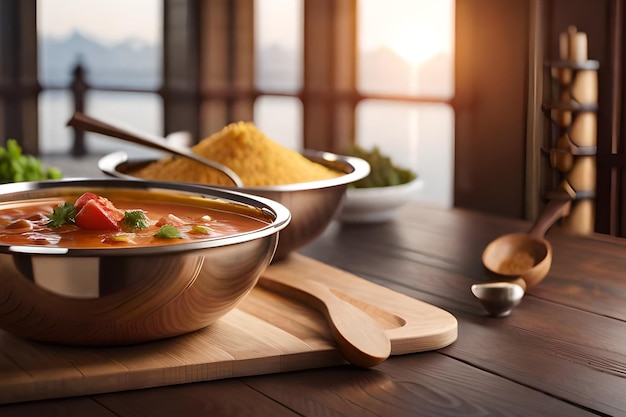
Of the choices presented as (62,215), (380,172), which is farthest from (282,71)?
(62,215)

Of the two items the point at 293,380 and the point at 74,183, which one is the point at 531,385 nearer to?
the point at 293,380

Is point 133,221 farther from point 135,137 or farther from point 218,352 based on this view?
point 135,137

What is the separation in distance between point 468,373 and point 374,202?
928mm

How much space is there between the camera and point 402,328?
1223 mm

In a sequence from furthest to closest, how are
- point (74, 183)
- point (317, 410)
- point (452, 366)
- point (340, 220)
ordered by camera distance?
point (340, 220), point (74, 183), point (452, 366), point (317, 410)

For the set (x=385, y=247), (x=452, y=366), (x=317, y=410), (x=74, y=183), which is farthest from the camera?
(x=385, y=247)

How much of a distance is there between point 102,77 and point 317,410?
325 centimetres

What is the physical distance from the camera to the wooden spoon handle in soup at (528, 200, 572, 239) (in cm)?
165

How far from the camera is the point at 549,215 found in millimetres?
1720

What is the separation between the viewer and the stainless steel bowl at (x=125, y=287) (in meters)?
1.02

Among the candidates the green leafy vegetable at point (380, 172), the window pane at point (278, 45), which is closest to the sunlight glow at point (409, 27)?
the window pane at point (278, 45)

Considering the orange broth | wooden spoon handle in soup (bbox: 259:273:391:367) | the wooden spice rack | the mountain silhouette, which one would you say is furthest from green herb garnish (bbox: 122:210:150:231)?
the mountain silhouette

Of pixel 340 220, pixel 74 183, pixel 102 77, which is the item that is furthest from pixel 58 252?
pixel 102 77

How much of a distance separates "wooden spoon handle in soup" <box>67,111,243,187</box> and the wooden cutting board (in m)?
0.31
